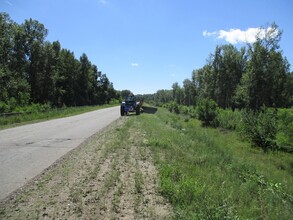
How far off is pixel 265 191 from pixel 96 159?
487 centimetres

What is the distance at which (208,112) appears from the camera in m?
30.8

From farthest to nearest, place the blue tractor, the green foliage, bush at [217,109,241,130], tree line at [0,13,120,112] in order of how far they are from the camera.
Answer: tree line at [0,13,120,112] < the blue tractor < bush at [217,109,241,130] < the green foliage

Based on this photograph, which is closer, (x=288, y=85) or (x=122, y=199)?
(x=122, y=199)

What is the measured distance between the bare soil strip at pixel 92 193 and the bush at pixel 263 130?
1125 cm

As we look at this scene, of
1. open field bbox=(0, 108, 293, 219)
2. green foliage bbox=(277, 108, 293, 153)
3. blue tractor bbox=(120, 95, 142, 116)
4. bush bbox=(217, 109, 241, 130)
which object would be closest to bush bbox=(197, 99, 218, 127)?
bush bbox=(217, 109, 241, 130)

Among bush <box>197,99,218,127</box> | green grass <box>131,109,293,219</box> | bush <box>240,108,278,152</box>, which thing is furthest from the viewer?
bush <box>197,99,218,127</box>

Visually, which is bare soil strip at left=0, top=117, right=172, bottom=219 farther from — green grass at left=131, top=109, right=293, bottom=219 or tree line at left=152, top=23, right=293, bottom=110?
tree line at left=152, top=23, right=293, bottom=110

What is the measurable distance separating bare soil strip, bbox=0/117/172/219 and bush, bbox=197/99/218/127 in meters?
23.8

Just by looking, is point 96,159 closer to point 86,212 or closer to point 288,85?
point 86,212

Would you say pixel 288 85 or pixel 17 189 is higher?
pixel 288 85

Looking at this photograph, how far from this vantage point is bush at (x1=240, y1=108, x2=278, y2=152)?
16297 millimetres

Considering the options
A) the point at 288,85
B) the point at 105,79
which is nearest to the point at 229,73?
the point at 288,85

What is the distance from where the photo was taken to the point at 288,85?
189ft

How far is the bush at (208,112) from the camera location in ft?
101
